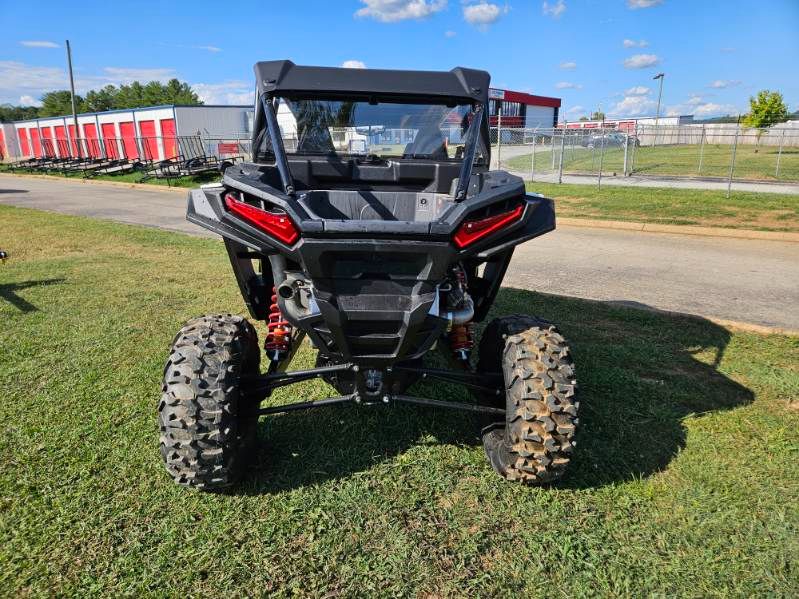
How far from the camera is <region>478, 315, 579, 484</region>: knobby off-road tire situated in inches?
114

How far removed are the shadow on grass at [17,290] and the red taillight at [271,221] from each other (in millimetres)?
4613

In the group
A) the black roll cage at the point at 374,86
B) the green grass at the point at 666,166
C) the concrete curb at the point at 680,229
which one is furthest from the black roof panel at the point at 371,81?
the green grass at the point at 666,166

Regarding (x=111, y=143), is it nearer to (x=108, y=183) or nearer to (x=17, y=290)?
(x=108, y=183)

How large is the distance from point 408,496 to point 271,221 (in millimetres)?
1578

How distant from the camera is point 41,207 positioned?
17.4 m

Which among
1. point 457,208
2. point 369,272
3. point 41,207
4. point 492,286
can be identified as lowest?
point 41,207

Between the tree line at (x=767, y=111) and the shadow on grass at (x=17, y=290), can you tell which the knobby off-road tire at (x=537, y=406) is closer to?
the shadow on grass at (x=17, y=290)

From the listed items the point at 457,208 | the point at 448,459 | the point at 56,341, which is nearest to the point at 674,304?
the point at 448,459

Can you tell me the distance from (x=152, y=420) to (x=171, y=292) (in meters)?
3.44

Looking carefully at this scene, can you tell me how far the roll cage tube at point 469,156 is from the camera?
303cm

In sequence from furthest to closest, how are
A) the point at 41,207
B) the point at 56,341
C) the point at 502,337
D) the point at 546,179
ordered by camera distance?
the point at 546,179
the point at 41,207
the point at 56,341
the point at 502,337

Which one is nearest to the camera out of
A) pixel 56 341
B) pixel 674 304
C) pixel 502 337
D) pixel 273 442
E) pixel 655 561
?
pixel 655 561

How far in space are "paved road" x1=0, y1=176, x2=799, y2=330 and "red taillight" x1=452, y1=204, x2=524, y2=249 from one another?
169 inches

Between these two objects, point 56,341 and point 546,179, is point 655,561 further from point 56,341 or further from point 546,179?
point 546,179
